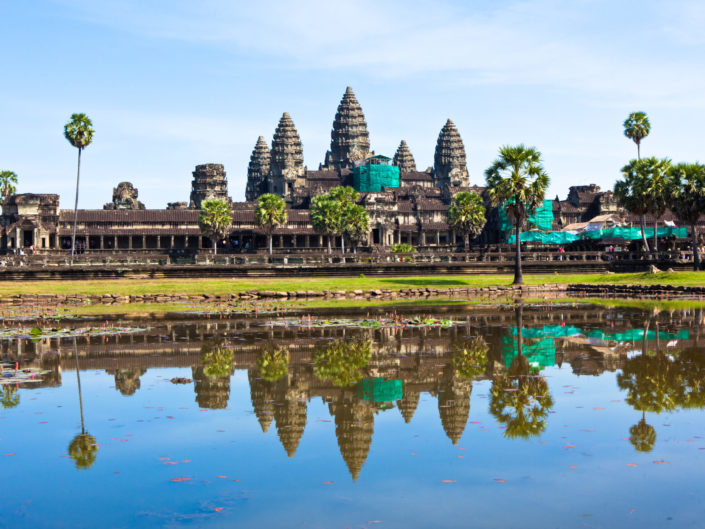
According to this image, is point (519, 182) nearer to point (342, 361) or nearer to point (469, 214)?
point (342, 361)

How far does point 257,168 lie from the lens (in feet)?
604

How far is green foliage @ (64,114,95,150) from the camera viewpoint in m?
91.8

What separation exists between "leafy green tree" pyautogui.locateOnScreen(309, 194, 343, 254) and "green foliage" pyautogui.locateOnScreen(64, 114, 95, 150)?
3156 cm

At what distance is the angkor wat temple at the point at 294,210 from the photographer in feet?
387

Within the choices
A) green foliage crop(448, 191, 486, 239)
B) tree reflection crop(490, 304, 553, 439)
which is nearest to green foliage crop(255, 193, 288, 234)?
green foliage crop(448, 191, 486, 239)

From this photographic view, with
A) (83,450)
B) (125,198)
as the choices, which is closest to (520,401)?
(83,450)

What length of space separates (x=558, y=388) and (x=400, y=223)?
11760 cm

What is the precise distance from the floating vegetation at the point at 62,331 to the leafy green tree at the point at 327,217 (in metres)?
81.0

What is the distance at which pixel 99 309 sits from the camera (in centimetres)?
4066

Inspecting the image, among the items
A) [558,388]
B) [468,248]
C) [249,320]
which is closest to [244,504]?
[558,388]

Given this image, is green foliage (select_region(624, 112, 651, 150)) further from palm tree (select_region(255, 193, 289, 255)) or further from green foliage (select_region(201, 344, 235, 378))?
green foliage (select_region(201, 344, 235, 378))

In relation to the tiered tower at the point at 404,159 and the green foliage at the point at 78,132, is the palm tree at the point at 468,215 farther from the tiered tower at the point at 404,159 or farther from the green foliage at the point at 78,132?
the tiered tower at the point at 404,159

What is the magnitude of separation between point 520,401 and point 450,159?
16435cm

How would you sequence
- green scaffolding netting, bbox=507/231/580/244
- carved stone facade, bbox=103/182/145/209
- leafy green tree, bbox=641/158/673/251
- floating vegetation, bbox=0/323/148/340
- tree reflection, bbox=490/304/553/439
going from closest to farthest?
tree reflection, bbox=490/304/553/439 → floating vegetation, bbox=0/323/148/340 → leafy green tree, bbox=641/158/673/251 → green scaffolding netting, bbox=507/231/580/244 → carved stone facade, bbox=103/182/145/209
